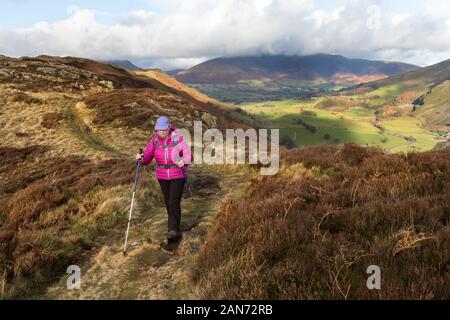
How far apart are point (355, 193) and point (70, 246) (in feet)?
20.6

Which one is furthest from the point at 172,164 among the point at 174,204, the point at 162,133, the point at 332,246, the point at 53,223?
the point at 332,246

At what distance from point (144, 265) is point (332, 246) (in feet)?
11.1

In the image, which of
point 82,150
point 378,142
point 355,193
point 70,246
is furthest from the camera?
point 378,142

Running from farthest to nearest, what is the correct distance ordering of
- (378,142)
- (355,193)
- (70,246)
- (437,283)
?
(378,142)
(355,193)
(70,246)
(437,283)

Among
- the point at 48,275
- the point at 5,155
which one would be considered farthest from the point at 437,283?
→ the point at 5,155

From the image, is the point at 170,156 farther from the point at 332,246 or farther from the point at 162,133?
the point at 332,246

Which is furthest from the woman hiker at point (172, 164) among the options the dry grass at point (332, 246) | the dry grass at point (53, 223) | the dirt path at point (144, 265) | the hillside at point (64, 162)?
the dry grass at point (53, 223)

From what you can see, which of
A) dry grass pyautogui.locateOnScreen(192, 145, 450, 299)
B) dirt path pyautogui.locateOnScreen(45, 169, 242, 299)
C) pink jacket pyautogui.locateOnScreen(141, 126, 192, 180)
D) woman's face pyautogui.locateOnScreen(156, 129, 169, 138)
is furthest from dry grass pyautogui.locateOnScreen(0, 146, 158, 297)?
dry grass pyautogui.locateOnScreen(192, 145, 450, 299)

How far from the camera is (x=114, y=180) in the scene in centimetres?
1284

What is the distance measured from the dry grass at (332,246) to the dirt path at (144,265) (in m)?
0.61

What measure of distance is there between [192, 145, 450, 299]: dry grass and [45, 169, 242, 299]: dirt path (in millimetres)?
614
